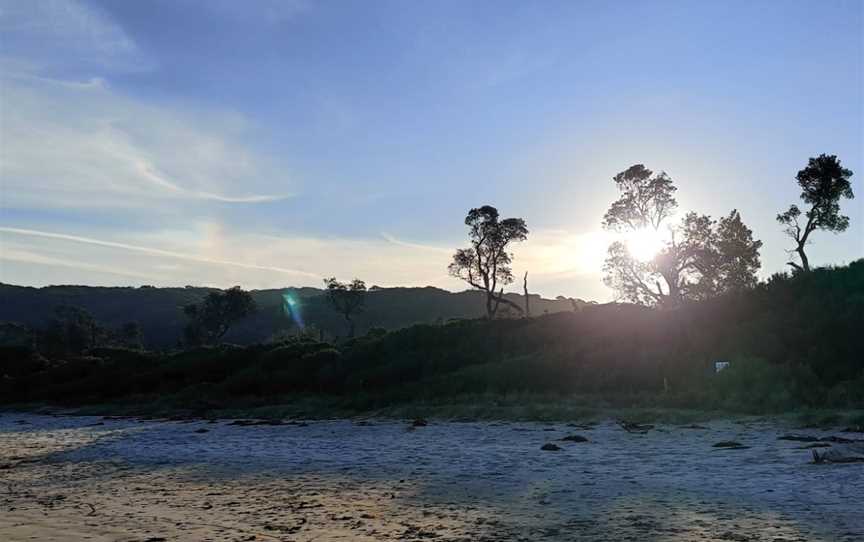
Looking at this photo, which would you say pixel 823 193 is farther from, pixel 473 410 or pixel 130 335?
pixel 130 335

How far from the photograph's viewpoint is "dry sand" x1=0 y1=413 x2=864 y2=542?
8.16 meters

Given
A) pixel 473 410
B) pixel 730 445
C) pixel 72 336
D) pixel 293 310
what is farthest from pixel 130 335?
pixel 730 445

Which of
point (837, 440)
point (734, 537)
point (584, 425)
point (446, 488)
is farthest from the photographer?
point (584, 425)

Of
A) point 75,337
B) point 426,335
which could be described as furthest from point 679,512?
point 75,337

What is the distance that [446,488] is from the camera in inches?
433

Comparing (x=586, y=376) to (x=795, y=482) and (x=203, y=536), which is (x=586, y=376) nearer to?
(x=795, y=482)

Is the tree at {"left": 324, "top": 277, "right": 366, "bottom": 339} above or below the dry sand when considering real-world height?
above

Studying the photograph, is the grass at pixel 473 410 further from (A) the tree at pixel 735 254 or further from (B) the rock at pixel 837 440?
(A) the tree at pixel 735 254

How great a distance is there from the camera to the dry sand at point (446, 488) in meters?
8.16

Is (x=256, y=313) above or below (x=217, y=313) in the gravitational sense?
above

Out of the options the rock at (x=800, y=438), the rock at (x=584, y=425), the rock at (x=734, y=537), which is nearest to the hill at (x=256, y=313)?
the rock at (x=584, y=425)

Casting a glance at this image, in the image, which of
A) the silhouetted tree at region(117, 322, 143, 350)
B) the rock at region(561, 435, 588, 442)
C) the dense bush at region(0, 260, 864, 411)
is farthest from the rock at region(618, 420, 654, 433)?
the silhouetted tree at region(117, 322, 143, 350)

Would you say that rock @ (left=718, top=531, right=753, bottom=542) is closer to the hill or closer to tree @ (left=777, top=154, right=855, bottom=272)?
tree @ (left=777, top=154, right=855, bottom=272)

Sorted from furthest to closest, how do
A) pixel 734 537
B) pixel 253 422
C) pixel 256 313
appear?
1. pixel 256 313
2. pixel 253 422
3. pixel 734 537
